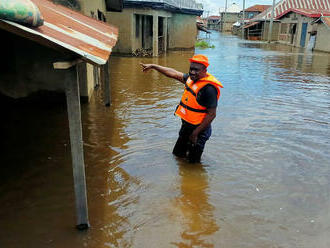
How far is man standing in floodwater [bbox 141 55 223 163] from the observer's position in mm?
4289

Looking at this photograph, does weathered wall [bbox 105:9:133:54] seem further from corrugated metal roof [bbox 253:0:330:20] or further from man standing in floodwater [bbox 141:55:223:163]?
corrugated metal roof [bbox 253:0:330:20]

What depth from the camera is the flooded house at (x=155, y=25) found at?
57.5 ft

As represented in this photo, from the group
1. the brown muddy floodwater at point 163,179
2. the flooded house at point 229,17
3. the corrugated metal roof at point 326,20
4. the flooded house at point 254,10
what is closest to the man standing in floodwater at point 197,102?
the brown muddy floodwater at point 163,179

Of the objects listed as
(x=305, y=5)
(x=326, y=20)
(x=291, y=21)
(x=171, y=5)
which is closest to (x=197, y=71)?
(x=171, y=5)

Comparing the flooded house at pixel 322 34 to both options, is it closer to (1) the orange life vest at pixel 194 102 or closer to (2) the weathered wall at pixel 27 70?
(2) the weathered wall at pixel 27 70

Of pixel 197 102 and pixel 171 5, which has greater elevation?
Answer: pixel 171 5

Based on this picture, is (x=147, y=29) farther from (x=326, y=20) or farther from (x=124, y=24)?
(x=326, y=20)

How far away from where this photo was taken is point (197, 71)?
427cm

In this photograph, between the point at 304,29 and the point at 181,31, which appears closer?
the point at 181,31

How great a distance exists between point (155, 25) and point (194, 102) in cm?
1493

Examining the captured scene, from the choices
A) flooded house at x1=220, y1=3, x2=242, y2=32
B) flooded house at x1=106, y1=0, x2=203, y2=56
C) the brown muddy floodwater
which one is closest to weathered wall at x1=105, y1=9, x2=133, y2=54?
flooded house at x1=106, y1=0, x2=203, y2=56

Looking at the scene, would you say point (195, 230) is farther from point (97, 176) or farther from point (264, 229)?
point (97, 176)

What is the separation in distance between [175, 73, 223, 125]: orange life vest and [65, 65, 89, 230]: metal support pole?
74.4 inches

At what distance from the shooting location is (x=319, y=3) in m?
40.7
